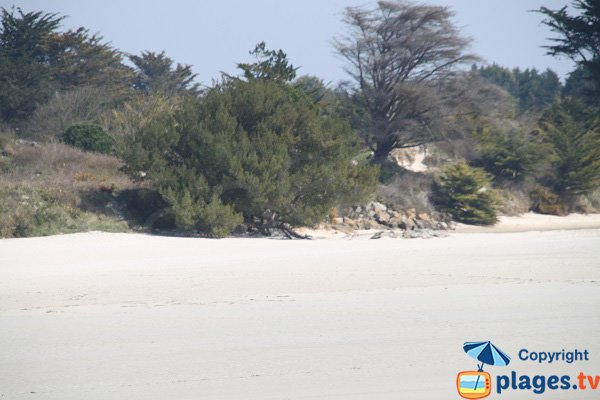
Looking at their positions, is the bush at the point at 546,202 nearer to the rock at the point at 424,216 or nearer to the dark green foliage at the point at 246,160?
the rock at the point at 424,216

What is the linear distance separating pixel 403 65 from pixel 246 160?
47.9 feet

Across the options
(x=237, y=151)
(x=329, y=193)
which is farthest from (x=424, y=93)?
(x=237, y=151)

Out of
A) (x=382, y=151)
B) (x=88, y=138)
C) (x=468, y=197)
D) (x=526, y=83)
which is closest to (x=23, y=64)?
(x=88, y=138)

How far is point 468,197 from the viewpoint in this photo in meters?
22.4

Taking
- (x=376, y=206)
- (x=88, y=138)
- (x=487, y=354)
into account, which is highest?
(x=88, y=138)

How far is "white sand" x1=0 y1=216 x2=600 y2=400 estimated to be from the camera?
182 inches

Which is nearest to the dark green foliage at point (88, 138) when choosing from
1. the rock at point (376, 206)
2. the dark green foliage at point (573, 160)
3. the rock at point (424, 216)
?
the rock at point (376, 206)

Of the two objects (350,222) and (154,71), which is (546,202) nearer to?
(350,222)

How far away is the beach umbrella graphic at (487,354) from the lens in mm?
5035

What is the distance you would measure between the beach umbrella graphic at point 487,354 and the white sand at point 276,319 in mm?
90

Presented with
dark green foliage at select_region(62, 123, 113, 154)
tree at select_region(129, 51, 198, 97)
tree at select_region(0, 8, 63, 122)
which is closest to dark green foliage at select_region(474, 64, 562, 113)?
tree at select_region(129, 51, 198, 97)

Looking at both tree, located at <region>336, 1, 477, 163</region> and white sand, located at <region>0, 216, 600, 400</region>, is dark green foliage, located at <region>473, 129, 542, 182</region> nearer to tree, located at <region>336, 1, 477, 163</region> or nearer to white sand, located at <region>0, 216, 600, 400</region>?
tree, located at <region>336, 1, 477, 163</region>

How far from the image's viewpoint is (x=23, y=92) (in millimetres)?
30719

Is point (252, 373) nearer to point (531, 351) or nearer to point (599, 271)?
point (531, 351)
